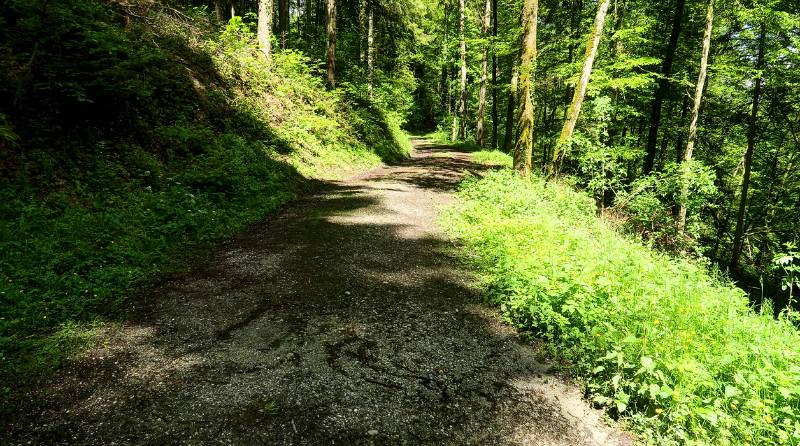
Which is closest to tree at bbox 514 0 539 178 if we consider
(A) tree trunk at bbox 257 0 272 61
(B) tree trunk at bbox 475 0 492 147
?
(A) tree trunk at bbox 257 0 272 61

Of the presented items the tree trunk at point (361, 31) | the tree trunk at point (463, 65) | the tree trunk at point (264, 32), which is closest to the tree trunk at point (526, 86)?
the tree trunk at point (264, 32)

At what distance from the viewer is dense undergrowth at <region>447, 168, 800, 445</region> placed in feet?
11.0

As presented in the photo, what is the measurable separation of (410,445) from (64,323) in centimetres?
388

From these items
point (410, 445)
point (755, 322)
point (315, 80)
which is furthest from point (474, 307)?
point (315, 80)

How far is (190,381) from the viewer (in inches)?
143

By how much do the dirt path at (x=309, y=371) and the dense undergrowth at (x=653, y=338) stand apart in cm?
41

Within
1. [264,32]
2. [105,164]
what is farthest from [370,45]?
[105,164]

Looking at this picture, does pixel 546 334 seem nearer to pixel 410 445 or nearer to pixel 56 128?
pixel 410 445

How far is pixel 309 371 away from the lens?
153 inches

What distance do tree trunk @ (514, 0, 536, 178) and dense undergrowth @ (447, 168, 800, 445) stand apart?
20.6ft

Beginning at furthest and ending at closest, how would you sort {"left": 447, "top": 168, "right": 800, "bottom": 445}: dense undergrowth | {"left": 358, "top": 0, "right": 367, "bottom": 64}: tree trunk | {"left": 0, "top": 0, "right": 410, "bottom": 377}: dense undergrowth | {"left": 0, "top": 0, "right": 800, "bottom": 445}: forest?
1. {"left": 358, "top": 0, "right": 367, "bottom": 64}: tree trunk
2. {"left": 0, "top": 0, "right": 410, "bottom": 377}: dense undergrowth
3. {"left": 0, "top": 0, "right": 800, "bottom": 445}: forest
4. {"left": 447, "top": 168, "right": 800, "bottom": 445}: dense undergrowth

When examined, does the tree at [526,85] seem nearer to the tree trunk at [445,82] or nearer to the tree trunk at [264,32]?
the tree trunk at [264,32]

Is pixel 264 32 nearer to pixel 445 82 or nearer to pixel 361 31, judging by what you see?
pixel 361 31

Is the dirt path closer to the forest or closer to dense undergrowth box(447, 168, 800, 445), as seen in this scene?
the forest
